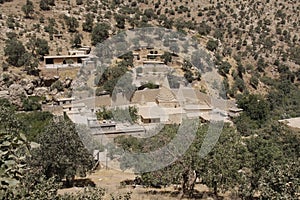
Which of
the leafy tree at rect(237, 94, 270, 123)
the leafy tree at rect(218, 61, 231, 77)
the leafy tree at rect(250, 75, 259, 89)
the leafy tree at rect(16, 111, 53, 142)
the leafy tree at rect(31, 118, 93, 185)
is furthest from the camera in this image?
the leafy tree at rect(250, 75, 259, 89)

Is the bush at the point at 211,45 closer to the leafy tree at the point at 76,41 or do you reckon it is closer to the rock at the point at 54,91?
the leafy tree at the point at 76,41

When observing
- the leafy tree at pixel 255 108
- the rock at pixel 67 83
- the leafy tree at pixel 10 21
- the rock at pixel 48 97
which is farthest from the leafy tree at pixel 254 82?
the leafy tree at pixel 10 21

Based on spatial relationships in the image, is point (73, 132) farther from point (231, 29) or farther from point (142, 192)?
point (231, 29)

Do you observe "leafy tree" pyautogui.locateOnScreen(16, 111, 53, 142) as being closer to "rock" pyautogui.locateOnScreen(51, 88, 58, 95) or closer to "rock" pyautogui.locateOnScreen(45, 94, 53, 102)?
"rock" pyautogui.locateOnScreen(45, 94, 53, 102)

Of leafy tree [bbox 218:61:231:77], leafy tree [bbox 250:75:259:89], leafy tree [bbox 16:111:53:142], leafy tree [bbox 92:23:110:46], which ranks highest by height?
leafy tree [bbox 92:23:110:46]

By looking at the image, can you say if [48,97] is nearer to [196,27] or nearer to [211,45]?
[211,45]

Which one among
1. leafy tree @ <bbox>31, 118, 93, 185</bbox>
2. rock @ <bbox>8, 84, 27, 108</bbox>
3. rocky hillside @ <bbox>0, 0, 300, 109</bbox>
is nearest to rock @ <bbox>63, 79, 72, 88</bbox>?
rocky hillside @ <bbox>0, 0, 300, 109</bbox>
